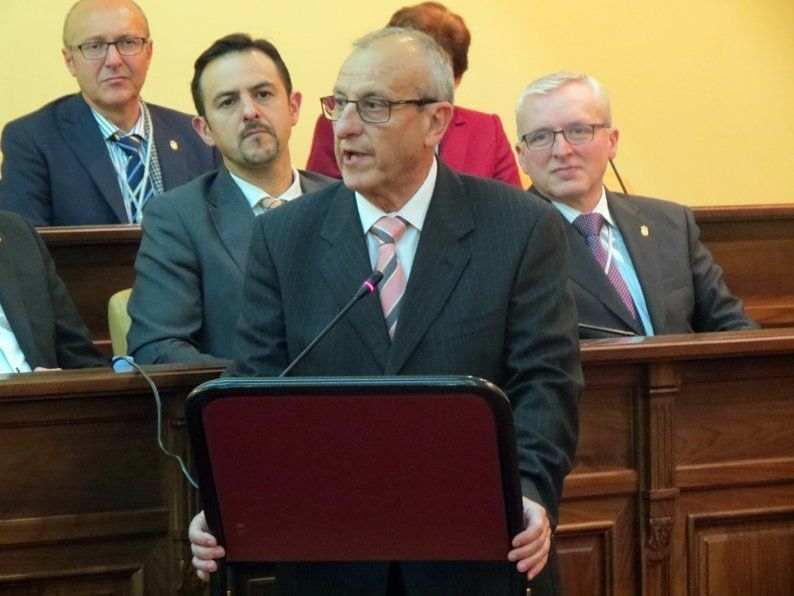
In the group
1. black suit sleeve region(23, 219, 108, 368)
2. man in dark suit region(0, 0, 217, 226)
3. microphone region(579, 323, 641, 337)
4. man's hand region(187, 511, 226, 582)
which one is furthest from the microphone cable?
man in dark suit region(0, 0, 217, 226)

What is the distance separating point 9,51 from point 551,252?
4.04m

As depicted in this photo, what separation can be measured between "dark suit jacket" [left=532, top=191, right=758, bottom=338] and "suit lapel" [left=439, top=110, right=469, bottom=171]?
3.45 ft

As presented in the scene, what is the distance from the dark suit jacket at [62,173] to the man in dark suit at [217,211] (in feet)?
2.39

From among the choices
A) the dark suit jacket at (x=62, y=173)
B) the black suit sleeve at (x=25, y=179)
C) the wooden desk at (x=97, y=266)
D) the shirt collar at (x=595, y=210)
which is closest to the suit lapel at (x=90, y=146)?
the dark suit jacket at (x=62, y=173)

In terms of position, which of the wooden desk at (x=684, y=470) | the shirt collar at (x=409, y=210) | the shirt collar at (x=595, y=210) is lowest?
the wooden desk at (x=684, y=470)

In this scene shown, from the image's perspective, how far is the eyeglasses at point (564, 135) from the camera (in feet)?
10.8

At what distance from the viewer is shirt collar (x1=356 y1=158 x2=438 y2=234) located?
214 cm

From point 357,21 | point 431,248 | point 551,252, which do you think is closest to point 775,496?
point 551,252

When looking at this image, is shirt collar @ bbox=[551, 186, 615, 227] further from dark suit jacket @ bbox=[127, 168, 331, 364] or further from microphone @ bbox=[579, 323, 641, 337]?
dark suit jacket @ bbox=[127, 168, 331, 364]

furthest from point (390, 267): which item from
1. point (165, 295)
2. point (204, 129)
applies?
point (204, 129)

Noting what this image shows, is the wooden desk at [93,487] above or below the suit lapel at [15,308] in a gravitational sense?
below

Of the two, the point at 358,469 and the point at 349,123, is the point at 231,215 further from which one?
the point at 358,469

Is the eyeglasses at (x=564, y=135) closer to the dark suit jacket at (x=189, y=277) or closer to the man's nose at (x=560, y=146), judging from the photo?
the man's nose at (x=560, y=146)

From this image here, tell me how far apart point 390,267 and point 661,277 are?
4.02 feet
